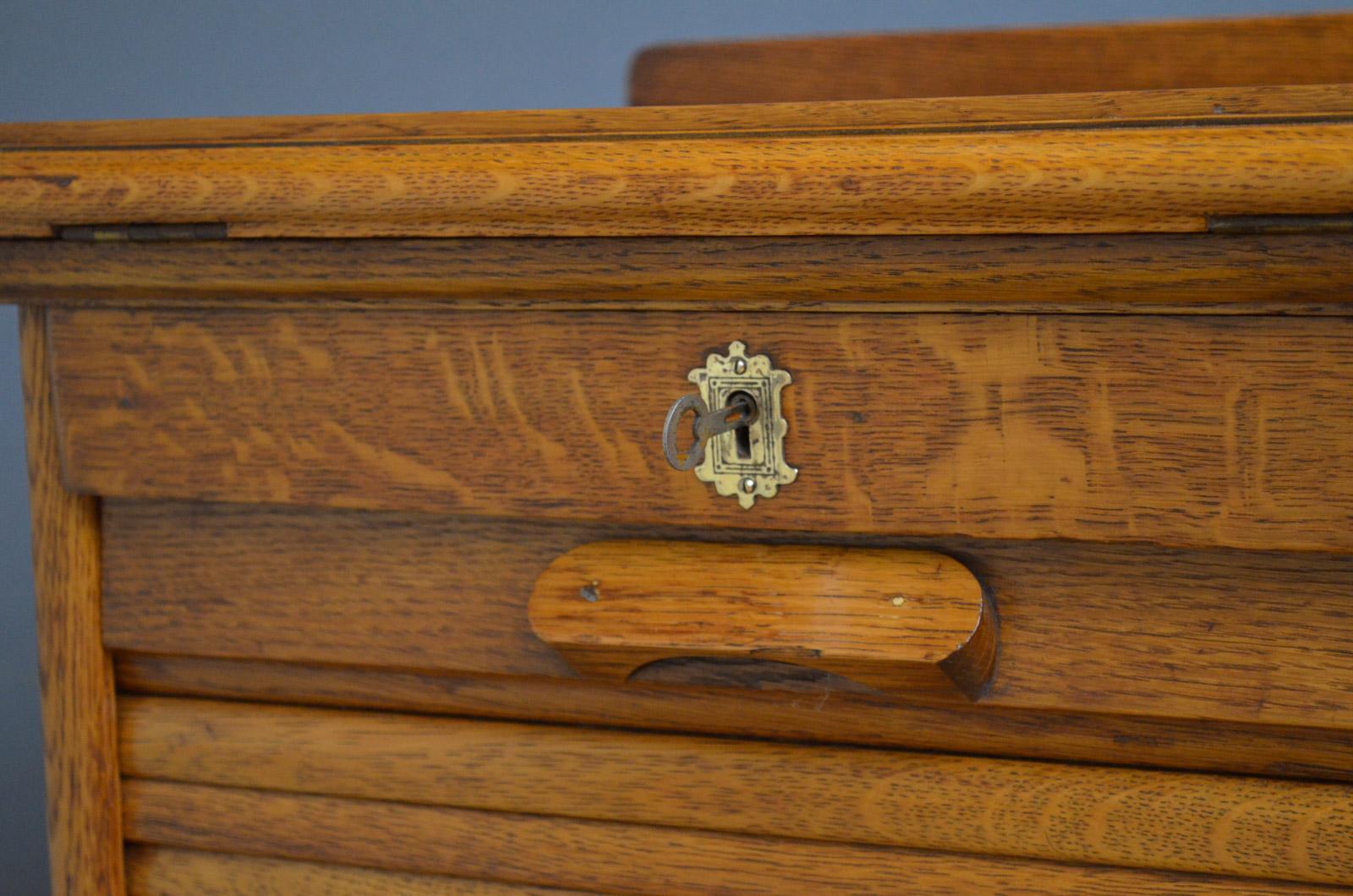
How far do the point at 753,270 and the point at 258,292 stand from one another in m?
0.20

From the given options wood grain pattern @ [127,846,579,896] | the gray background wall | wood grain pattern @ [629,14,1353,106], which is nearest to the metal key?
wood grain pattern @ [127,846,579,896]

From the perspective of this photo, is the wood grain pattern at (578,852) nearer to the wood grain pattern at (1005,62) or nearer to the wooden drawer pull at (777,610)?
the wooden drawer pull at (777,610)

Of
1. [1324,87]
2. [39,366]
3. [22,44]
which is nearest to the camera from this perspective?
[1324,87]

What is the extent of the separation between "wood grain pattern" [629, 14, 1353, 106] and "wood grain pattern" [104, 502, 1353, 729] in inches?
14.3

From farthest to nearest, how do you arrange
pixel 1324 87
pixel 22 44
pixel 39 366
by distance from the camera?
pixel 22 44 → pixel 39 366 → pixel 1324 87

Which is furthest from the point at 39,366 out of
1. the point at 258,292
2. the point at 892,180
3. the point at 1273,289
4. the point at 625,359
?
the point at 1273,289

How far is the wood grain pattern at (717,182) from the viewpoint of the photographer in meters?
0.42

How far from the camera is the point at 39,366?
0.57 metres

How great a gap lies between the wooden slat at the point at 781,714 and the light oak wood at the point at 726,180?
0.63 ft

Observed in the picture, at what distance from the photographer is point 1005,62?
80 centimetres

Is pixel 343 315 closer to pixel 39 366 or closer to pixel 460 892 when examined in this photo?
pixel 39 366

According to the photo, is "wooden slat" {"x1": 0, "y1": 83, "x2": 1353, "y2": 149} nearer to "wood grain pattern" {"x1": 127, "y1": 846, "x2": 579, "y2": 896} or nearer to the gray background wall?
"wood grain pattern" {"x1": 127, "y1": 846, "x2": 579, "y2": 896}

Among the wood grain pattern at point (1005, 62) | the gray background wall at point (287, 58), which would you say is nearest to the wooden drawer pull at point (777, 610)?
the wood grain pattern at point (1005, 62)

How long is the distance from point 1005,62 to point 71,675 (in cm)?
62
